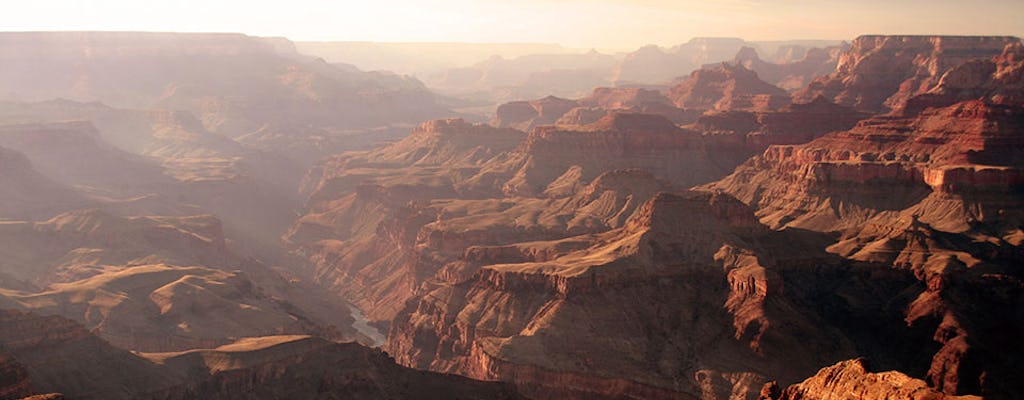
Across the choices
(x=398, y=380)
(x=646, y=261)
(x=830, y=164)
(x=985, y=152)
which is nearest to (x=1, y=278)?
(x=398, y=380)

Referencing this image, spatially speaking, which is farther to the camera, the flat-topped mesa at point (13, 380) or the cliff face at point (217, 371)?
the cliff face at point (217, 371)

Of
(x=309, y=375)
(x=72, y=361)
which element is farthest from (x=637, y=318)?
(x=72, y=361)

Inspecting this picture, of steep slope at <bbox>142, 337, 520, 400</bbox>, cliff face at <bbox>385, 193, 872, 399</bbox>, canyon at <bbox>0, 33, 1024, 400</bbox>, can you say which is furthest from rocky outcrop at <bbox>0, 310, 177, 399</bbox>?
cliff face at <bbox>385, 193, 872, 399</bbox>

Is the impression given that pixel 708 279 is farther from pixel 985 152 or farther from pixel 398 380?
pixel 985 152

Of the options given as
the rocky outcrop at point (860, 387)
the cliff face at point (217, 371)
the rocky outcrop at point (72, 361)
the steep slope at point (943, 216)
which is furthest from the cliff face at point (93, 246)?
the rocky outcrop at point (860, 387)

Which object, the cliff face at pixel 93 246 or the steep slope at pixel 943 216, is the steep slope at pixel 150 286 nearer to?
the cliff face at pixel 93 246

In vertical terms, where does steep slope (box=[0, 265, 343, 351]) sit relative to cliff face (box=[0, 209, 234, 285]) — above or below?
above

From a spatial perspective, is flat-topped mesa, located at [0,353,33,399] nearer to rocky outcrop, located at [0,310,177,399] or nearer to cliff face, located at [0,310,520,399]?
rocky outcrop, located at [0,310,177,399]

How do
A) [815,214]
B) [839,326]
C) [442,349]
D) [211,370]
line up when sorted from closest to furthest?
[211,370]
[839,326]
[442,349]
[815,214]

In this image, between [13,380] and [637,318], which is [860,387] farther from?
[13,380]

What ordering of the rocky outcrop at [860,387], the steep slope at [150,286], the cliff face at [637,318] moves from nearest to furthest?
the rocky outcrop at [860,387] < the cliff face at [637,318] < the steep slope at [150,286]

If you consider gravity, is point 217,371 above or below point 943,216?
below
